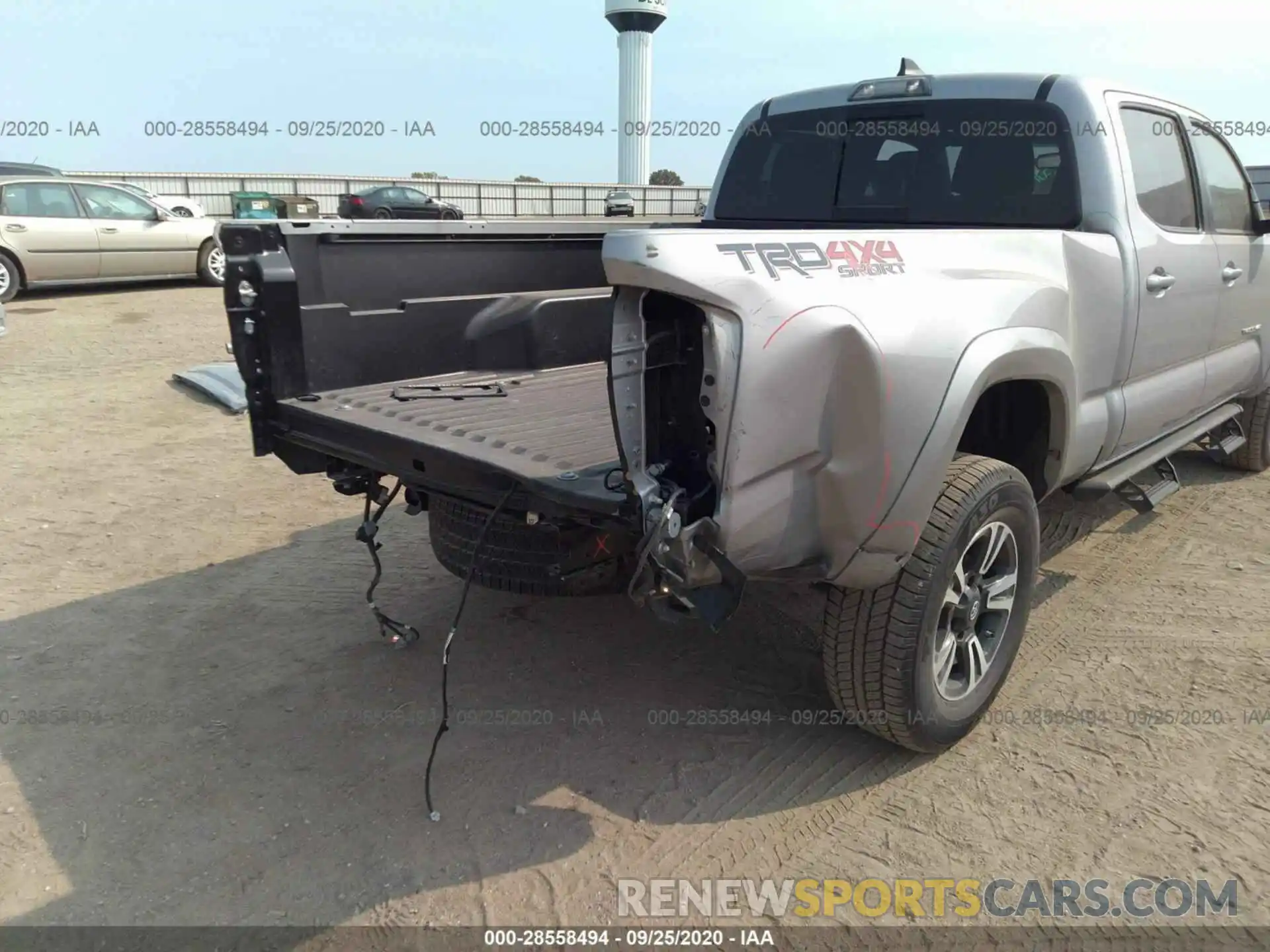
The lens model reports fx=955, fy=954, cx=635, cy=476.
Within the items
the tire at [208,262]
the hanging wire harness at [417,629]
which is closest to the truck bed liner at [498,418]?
the hanging wire harness at [417,629]

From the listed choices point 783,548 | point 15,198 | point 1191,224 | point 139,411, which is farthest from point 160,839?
point 15,198

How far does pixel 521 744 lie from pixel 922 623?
4.47 feet

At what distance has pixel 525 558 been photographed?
283cm

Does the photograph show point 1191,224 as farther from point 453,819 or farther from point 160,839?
point 160,839

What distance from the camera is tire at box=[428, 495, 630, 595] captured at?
2.77 metres

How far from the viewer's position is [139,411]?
730 cm

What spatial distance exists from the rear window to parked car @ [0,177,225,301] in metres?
9.96

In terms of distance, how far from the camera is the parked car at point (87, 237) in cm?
1238

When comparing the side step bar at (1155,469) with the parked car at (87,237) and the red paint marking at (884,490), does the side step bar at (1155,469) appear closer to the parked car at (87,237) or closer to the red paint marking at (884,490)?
the red paint marking at (884,490)

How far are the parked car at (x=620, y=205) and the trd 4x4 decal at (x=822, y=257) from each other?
30736mm

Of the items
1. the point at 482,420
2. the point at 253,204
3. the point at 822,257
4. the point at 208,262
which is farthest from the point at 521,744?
the point at 253,204

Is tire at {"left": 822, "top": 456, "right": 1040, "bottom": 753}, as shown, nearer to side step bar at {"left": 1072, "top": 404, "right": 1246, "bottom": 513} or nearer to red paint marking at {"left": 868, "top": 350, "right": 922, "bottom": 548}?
red paint marking at {"left": 868, "top": 350, "right": 922, "bottom": 548}

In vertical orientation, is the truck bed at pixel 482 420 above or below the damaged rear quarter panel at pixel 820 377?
below

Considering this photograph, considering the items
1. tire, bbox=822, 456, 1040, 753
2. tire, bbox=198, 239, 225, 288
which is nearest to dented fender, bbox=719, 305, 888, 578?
tire, bbox=822, 456, 1040, 753
